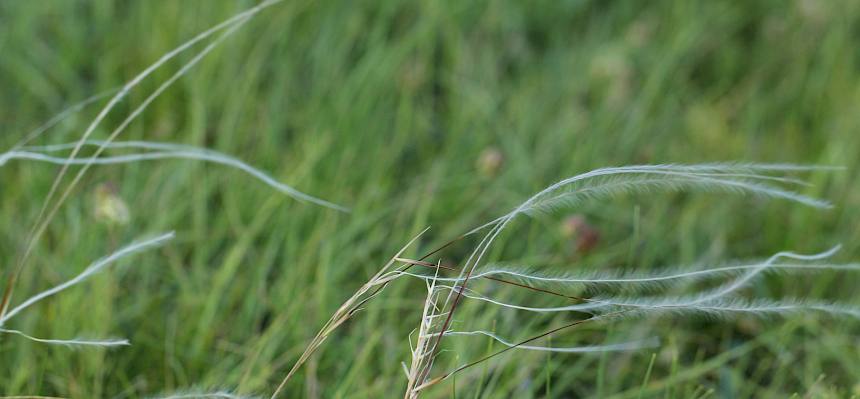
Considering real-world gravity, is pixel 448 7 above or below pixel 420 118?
above

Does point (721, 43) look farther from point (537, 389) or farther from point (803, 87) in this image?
point (537, 389)

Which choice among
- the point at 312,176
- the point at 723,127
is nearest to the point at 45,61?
the point at 312,176

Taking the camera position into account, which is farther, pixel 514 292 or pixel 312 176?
pixel 312 176

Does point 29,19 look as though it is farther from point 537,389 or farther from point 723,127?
point 723,127

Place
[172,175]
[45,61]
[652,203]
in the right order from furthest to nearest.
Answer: [45,61] → [652,203] → [172,175]

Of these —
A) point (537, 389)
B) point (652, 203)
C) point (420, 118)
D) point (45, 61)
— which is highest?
point (45, 61)

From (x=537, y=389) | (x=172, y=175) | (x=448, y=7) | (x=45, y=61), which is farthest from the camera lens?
(x=448, y=7)
